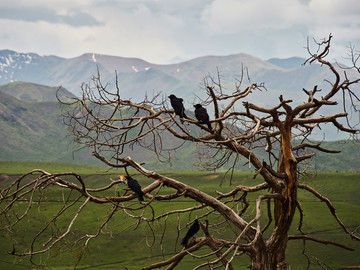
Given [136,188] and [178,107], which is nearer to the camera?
[136,188]

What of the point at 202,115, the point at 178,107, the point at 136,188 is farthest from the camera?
Answer: the point at 202,115

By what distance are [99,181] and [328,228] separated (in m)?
51.2

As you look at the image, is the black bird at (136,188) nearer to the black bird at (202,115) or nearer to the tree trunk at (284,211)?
the black bird at (202,115)

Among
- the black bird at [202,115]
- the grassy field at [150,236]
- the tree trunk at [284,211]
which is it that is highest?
the black bird at [202,115]

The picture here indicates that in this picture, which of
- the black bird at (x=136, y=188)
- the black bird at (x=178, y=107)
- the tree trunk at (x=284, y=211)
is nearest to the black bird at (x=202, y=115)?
the black bird at (x=178, y=107)

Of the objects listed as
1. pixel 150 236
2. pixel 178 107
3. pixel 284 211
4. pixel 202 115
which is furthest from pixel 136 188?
pixel 150 236

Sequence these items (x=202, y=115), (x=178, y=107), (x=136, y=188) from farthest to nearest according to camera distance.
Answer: (x=202, y=115) < (x=178, y=107) < (x=136, y=188)

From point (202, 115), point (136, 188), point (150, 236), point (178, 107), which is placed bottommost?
point (150, 236)

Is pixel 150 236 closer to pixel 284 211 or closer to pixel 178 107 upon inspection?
pixel 284 211

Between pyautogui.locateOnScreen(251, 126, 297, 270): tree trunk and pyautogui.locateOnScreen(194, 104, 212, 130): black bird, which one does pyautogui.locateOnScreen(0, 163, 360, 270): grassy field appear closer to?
pyautogui.locateOnScreen(194, 104, 212, 130): black bird

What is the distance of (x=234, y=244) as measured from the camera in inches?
421

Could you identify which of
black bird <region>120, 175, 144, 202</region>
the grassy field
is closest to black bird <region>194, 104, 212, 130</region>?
black bird <region>120, 175, 144, 202</region>

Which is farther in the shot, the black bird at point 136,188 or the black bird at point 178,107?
the black bird at point 178,107

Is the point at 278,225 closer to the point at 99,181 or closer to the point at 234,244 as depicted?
the point at 234,244
